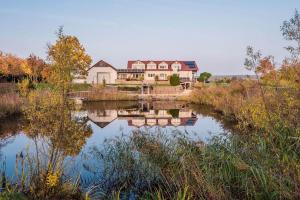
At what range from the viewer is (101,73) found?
63125mm

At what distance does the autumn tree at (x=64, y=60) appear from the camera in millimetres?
7293

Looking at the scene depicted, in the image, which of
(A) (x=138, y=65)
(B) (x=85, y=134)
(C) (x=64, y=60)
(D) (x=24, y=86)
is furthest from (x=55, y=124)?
(A) (x=138, y=65)

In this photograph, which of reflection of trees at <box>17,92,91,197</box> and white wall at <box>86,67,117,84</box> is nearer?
reflection of trees at <box>17,92,91,197</box>

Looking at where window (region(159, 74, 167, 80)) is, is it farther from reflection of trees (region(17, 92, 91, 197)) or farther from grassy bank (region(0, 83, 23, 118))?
reflection of trees (region(17, 92, 91, 197))

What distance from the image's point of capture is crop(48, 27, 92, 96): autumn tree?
7293 millimetres

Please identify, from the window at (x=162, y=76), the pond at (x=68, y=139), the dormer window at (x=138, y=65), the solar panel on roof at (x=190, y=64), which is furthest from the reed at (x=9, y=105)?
the solar panel on roof at (x=190, y=64)

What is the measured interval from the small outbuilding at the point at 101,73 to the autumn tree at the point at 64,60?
2196 inches

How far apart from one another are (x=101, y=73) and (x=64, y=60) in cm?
5636

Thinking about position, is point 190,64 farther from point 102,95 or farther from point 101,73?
point 102,95

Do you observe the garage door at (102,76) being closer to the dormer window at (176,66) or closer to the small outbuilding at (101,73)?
the small outbuilding at (101,73)

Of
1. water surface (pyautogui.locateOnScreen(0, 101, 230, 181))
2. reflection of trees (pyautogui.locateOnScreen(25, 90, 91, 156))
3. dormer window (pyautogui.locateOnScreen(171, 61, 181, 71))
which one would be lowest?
water surface (pyautogui.locateOnScreen(0, 101, 230, 181))

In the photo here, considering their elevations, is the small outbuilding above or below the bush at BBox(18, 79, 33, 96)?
above

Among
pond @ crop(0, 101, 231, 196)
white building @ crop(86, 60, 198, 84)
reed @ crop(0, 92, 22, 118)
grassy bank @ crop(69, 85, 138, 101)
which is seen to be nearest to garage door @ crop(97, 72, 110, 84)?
white building @ crop(86, 60, 198, 84)

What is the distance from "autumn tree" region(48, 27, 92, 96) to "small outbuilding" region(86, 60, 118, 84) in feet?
183
